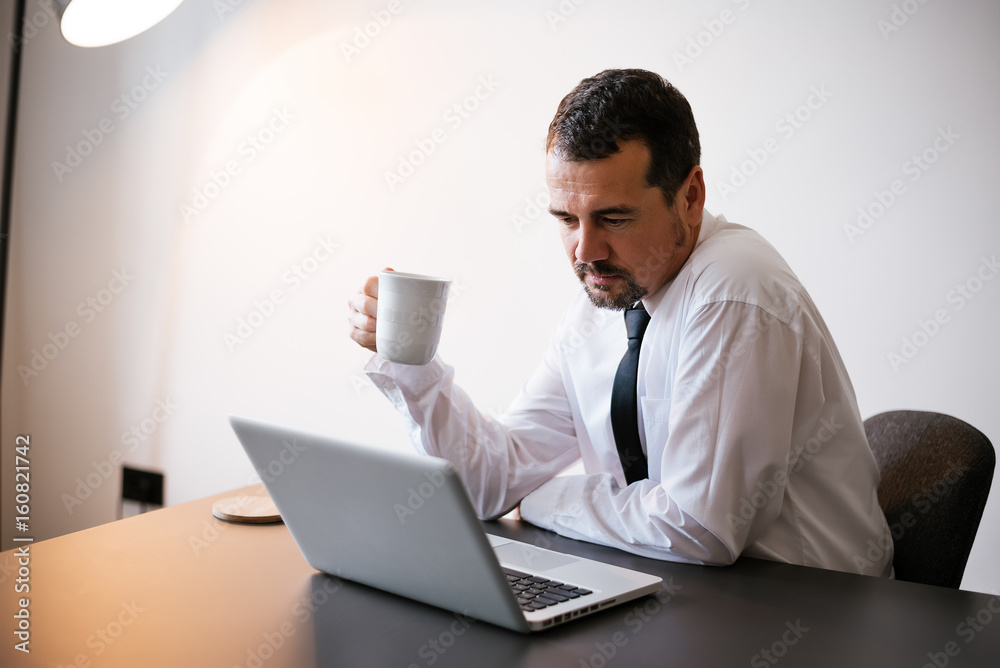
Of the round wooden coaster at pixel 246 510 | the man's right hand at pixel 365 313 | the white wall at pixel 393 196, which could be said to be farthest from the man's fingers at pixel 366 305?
the white wall at pixel 393 196

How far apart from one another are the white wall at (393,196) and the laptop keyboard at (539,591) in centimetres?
119

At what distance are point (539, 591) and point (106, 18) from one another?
1.22 meters

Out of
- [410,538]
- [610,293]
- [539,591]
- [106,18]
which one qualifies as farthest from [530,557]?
[106,18]

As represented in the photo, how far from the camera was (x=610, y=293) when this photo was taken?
4.42 ft

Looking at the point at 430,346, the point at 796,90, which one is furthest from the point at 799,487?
the point at 796,90

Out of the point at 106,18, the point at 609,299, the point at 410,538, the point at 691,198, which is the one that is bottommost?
the point at 410,538

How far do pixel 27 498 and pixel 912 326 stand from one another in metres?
3.07

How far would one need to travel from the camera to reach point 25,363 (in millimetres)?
3078

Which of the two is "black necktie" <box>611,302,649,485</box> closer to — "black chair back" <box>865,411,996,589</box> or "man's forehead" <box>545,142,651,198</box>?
"man's forehead" <box>545,142,651,198</box>

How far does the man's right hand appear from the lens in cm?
119

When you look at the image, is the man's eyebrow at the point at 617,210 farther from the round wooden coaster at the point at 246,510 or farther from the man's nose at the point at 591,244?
the round wooden coaster at the point at 246,510

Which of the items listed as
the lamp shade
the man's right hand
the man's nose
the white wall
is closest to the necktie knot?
the man's nose

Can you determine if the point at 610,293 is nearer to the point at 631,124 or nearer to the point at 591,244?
the point at 591,244

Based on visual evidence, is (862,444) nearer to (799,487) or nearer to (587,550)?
(799,487)
